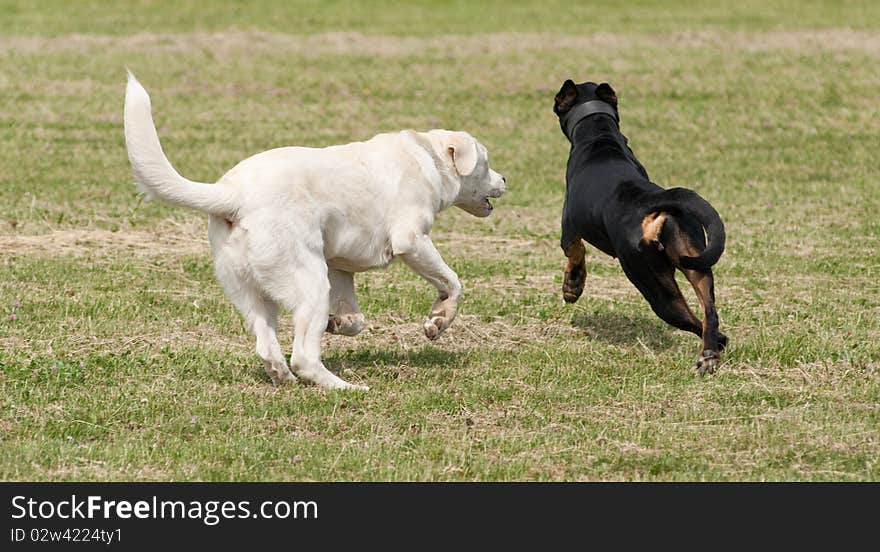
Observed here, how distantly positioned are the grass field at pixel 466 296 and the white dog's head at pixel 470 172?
88 cm

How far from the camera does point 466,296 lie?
909 centimetres

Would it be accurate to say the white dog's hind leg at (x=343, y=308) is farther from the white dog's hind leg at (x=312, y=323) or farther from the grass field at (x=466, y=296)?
the white dog's hind leg at (x=312, y=323)

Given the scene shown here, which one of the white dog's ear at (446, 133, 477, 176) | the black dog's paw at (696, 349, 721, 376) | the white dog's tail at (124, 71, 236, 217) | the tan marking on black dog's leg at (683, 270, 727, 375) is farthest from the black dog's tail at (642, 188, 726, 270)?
the white dog's tail at (124, 71, 236, 217)

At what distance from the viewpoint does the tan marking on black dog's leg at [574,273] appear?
8414mm

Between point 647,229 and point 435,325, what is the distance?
1.30 m

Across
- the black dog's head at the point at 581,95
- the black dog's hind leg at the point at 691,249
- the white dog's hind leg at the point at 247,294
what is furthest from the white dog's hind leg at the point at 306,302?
the black dog's head at the point at 581,95

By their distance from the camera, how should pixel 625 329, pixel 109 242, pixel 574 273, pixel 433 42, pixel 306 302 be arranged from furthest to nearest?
pixel 433 42 → pixel 109 242 → pixel 574 273 → pixel 625 329 → pixel 306 302

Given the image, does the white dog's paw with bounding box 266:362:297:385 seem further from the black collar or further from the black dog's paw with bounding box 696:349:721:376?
the black collar

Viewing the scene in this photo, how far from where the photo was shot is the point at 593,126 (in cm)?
848

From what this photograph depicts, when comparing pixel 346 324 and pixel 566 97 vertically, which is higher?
pixel 566 97

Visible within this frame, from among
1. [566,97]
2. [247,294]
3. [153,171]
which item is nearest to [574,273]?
[566,97]

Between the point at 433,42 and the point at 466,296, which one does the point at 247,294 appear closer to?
the point at 466,296

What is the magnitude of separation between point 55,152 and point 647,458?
11.1 metres

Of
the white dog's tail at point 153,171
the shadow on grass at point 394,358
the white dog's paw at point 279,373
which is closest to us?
the white dog's tail at point 153,171
